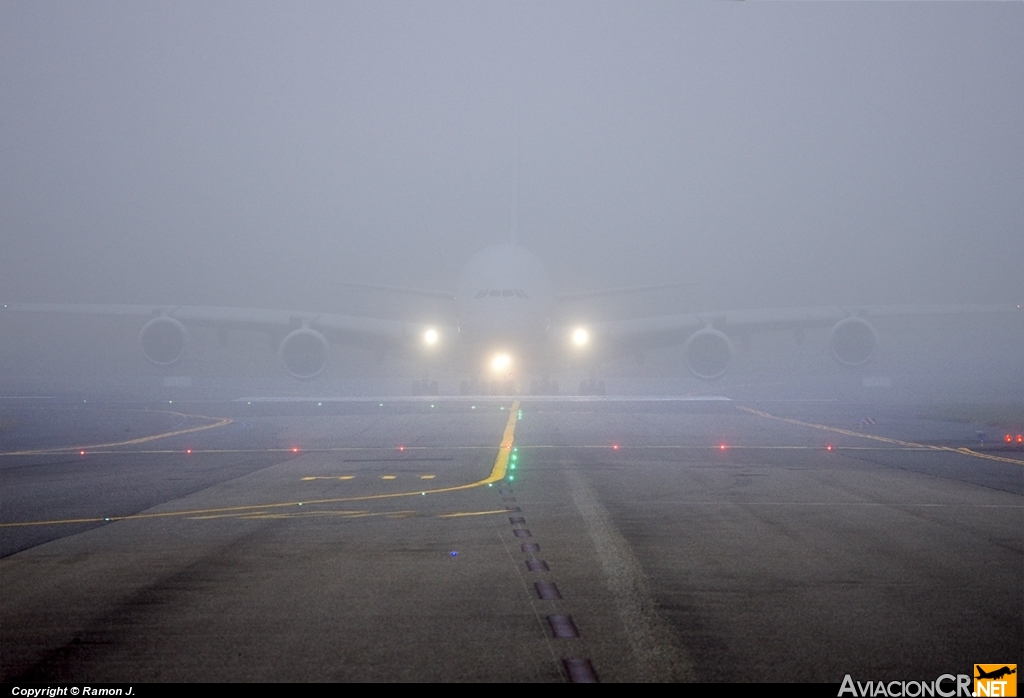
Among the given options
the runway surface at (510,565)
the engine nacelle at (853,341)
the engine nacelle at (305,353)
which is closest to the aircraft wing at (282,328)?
the engine nacelle at (305,353)

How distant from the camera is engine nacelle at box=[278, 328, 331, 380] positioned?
125 ft

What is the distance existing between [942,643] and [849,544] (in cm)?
333

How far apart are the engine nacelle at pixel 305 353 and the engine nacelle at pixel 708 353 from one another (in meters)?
14.2

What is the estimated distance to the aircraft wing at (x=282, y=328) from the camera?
37875mm

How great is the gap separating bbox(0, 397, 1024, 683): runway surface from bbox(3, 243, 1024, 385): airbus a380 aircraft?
1924 centimetres

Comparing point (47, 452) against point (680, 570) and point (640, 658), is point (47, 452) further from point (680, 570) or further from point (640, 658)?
point (640, 658)

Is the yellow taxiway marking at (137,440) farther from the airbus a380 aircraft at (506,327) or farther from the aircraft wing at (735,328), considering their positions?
the aircraft wing at (735,328)

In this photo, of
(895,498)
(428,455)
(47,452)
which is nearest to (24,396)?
(47,452)

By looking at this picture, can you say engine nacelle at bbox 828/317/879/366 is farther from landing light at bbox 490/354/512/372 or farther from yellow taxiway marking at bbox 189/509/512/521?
yellow taxiway marking at bbox 189/509/512/521

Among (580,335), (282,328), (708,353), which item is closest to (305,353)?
(282,328)

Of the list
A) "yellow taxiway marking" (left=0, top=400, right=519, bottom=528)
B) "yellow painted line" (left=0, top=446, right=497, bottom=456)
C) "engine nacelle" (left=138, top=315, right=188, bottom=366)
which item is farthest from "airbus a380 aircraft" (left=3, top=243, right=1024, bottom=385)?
"yellow taxiway marking" (left=0, top=400, right=519, bottom=528)

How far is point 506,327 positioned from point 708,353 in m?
8.22

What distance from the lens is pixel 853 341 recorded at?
3784cm

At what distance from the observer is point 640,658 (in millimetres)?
5305
